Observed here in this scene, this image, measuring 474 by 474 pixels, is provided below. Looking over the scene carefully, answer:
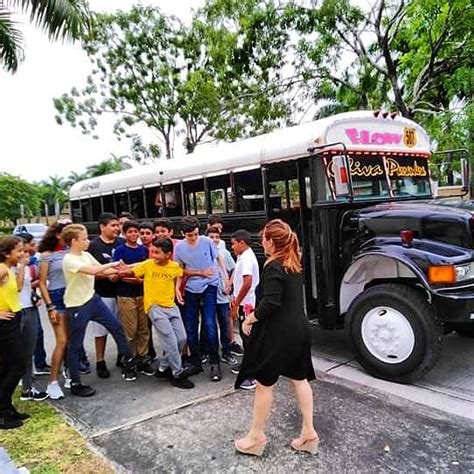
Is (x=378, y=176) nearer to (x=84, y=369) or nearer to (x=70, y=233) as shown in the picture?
(x=70, y=233)

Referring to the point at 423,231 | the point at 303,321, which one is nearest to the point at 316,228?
the point at 423,231

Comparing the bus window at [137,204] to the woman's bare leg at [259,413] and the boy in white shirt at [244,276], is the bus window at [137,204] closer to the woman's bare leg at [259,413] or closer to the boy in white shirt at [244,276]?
the boy in white shirt at [244,276]

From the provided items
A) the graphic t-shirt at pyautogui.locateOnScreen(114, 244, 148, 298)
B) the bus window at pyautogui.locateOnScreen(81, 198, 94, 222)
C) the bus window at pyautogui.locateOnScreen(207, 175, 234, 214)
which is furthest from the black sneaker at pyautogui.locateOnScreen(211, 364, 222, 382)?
the bus window at pyautogui.locateOnScreen(81, 198, 94, 222)

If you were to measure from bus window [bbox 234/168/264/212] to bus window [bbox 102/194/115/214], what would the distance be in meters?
4.22

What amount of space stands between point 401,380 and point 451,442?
3.24 ft

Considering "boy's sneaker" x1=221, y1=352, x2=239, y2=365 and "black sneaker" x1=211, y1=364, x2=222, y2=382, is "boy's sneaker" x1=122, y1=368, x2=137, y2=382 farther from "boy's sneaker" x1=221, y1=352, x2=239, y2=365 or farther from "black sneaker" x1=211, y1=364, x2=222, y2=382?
"boy's sneaker" x1=221, y1=352, x2=239, y2=365

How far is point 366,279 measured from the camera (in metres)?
4.62

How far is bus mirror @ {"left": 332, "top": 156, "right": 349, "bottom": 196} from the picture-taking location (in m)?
4.90

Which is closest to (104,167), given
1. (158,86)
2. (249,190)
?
(158,86)

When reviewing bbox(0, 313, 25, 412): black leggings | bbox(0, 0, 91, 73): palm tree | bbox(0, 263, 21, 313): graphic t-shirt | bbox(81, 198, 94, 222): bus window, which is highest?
bbox(0, 0, 91, 73): palm tree

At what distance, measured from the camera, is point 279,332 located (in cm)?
293

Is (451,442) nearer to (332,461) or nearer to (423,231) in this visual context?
(332,461)

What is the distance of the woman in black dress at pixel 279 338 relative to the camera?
9.61 ft

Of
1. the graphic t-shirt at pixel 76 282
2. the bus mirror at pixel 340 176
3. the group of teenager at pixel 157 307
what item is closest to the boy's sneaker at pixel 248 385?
the group of teenager at pixel 157 307
